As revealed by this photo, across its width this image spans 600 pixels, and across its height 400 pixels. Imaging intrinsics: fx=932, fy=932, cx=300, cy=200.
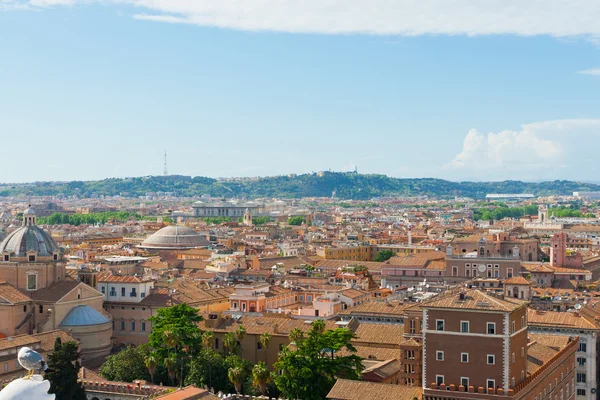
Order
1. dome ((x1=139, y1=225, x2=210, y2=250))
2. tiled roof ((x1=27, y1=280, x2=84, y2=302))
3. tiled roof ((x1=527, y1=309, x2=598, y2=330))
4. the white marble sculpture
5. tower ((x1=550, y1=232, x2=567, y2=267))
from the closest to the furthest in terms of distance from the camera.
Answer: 1. the white marble sculpture
2. tiled roof ((x1=527, y1=309, x2=598, y2=330))
3. tiled roof ((x1=27, y1=280, x2=84, y2=302))
4. tower ((x1=550, y1=232, x2=567, y2=267))
5. dome ((x1=139, y1=225, x2=210, y2=250))

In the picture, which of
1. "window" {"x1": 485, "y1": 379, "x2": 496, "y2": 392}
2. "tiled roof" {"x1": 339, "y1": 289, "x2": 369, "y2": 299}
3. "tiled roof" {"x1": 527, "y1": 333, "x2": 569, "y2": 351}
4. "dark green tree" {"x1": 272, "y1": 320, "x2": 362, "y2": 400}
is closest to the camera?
"window" {"x1": 485, "y1": 379, "x2": 496, "y2": 392}

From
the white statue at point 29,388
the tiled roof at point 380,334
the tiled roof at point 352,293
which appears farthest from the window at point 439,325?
the white statue at point 29,388

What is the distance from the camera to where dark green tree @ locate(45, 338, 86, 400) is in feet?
125

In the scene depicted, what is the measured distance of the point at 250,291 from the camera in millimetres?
57781

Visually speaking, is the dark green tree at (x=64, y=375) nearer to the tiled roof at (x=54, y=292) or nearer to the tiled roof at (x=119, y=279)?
the tiled roof at (x=54, y=292)

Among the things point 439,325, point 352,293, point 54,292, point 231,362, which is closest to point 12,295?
point 54,292

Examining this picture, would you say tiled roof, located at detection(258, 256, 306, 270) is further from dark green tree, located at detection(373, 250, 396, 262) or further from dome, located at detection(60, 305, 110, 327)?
dome, located at detection(60, 305, 110, 327)

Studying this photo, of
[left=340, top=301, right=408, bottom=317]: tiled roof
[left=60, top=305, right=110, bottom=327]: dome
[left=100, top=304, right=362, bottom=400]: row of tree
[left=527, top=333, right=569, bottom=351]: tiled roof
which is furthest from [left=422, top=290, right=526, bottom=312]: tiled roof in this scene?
[left=60, top=305, right=110, bottom=327]: dome

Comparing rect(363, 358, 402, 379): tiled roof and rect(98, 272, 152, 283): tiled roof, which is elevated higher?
rect(98, 272, 152, 283): tiled roof

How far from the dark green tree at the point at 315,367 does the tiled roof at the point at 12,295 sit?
18397mm

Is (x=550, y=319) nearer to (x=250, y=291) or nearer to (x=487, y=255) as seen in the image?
(x=250, y=291)

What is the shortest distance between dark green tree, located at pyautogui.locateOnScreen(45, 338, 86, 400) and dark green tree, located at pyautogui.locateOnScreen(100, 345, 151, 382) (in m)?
5.56

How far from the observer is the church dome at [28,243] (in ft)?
178

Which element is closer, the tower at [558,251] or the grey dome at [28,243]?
the grey dome at [28,243]
